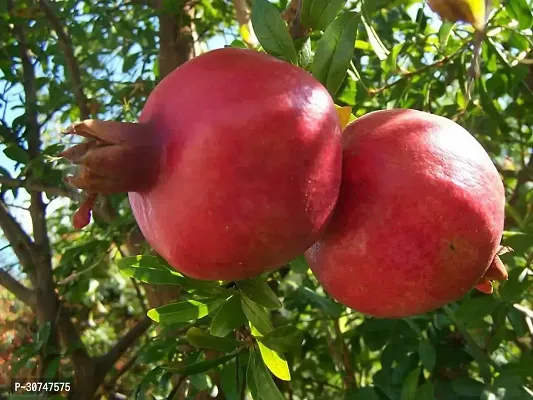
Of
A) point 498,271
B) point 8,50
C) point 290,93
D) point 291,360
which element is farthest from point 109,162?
point 8,50

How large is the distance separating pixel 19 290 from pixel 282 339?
3.92ft

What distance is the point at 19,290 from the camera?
163cm

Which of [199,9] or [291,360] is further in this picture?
[199,9]

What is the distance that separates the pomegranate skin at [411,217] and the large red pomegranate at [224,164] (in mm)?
48

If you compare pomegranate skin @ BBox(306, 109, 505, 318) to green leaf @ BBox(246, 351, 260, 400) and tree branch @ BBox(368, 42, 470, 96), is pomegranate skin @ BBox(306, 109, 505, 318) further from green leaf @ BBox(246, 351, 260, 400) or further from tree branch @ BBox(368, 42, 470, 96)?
tree branch @ BBox(368, 42, 470, 96)

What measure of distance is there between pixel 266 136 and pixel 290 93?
5 centimetres

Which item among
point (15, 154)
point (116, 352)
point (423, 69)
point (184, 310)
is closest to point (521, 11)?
point (423, 69)

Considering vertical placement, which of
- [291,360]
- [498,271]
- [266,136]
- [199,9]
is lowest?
[291,360]

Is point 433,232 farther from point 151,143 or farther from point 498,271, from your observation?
point 151,143

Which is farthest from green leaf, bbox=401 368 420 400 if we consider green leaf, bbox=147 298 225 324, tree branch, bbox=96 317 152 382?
tree branch, bbox=96 317 152 382

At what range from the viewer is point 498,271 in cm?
62

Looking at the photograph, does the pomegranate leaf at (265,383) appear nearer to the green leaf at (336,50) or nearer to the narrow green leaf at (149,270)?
the narrow green leaf at (149,270)

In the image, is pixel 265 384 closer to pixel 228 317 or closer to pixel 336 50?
pixel 228 317

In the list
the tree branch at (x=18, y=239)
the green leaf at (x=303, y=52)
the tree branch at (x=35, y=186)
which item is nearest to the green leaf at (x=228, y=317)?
the green leaf at (x=303, y=52)
